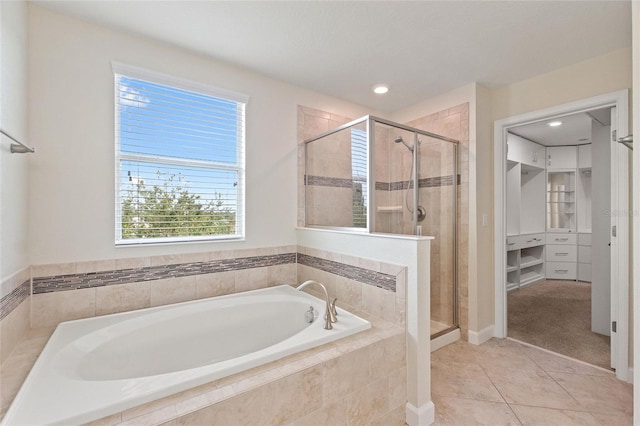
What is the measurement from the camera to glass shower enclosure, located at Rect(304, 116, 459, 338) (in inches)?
91.8

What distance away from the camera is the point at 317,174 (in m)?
2.92

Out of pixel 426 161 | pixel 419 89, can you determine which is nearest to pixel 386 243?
pixel 426 161

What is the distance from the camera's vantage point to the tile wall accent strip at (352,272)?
6.46 ft

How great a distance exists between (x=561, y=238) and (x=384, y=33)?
524 cm

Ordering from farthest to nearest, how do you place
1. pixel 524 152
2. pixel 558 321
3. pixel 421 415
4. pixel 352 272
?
pixel 524 152
pixel 558 321
pixel 352 272
pixel 421 415

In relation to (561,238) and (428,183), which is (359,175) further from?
(561,238)

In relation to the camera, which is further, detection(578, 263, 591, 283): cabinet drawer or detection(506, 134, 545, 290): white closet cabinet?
detection(578, 263, 591, 283): cabinet drawer

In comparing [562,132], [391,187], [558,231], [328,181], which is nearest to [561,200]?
[558,231]

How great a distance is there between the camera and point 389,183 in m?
2.51

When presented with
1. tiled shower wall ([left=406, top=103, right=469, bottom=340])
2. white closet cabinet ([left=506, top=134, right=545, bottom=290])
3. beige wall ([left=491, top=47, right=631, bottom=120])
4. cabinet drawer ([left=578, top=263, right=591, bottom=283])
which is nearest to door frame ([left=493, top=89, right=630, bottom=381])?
beige wall ([left=491, top=47, right=631, bottom=120])

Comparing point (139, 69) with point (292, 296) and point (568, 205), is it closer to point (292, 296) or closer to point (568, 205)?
point (292, 296)

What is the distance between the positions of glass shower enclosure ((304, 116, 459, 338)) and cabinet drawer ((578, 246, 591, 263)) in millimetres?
3858

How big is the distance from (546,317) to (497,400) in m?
2.08

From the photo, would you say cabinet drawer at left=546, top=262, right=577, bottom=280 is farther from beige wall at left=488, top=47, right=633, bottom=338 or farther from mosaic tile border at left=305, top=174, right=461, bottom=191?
A: mosaic tile border at left=305, top=174, right=461, bottom=191
